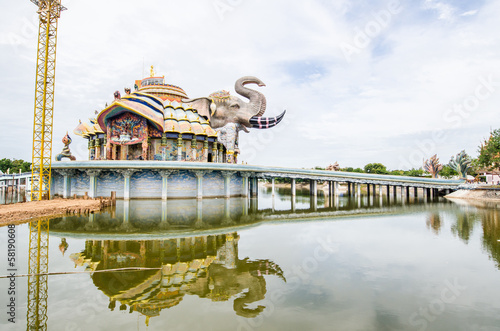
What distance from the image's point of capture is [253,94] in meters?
38.5

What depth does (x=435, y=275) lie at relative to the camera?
7.85 metres

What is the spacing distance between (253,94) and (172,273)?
3339 centimetres

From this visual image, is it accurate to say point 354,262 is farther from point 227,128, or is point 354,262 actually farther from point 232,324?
point 227,128

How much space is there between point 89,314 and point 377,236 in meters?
11.8

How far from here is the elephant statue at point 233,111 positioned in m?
36.5

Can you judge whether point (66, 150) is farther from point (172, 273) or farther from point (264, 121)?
point (172, 273)

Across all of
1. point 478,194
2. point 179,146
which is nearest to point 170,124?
point 179,146

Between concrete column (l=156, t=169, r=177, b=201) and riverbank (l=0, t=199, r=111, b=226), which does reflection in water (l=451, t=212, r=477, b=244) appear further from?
concrete column (l=156, t=169, r=177, b=201)

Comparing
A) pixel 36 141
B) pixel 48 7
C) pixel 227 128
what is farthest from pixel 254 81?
pixel 36 141

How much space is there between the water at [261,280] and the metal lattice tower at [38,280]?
11 centimetres

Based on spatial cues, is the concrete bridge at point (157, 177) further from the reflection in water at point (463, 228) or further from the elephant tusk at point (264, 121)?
the reflection in water at point (463, 228)

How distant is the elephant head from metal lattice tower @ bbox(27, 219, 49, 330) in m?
26.7

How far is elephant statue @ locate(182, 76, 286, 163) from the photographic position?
3650 centimetres

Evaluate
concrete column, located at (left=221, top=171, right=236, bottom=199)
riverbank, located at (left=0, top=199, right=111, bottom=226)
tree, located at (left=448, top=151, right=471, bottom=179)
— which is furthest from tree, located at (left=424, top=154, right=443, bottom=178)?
riverbank, located at (left=0, top=199, right=111, bottom=226)
